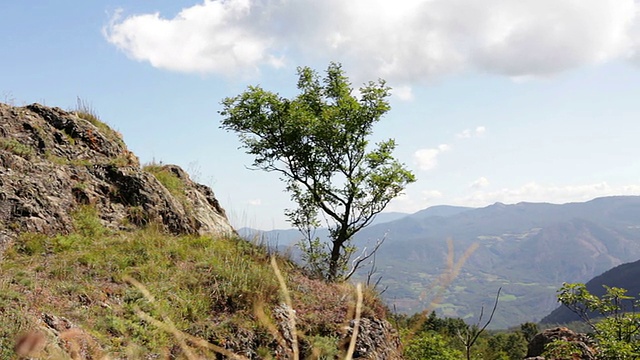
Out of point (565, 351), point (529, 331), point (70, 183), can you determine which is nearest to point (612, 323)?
point (565, 351)

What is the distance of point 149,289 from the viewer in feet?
30.3

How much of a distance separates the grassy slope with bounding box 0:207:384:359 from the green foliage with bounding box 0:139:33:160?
267cm

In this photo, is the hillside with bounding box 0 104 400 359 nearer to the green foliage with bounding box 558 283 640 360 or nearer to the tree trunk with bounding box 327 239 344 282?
the tree trunk with bounding box 327 239 344 282

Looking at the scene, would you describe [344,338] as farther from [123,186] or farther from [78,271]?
[123,186]

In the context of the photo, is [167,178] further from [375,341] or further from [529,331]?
[529,331]

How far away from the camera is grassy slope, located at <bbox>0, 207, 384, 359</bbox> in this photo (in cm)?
734

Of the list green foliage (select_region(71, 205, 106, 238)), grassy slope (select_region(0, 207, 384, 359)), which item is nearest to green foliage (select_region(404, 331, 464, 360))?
grassy slope (select_region(0, 207, 384, 359))

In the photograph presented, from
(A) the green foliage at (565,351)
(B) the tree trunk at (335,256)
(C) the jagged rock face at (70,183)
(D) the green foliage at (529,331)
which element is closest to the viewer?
(C) the jagged rock face at (70,183)

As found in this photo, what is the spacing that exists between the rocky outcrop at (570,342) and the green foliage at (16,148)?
16299mm

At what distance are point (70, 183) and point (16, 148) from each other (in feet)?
5.94

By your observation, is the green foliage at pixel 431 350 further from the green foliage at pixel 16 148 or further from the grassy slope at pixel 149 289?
the green foliage at pixel 16 148

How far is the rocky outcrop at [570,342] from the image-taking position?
12.2 meters

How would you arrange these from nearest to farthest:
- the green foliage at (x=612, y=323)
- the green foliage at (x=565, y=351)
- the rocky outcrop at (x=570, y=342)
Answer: the green foliage at (x=612, y=323) < the green foliage at (x=565, y=351) < the rocky outcrop at (x=570, y=342)

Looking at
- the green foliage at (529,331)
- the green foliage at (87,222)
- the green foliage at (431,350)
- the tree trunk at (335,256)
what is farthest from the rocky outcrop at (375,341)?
the green foliage at (529,331)
